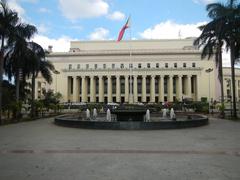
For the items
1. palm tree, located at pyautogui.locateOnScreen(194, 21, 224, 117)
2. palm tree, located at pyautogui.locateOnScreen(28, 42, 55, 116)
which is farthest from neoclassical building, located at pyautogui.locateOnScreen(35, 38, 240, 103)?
palm tree, located at pyautogui.locateOnScreen(194, 21, 224, 117)

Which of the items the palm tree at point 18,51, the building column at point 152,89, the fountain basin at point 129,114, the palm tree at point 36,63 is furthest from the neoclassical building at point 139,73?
the fountain basin at point 129,114

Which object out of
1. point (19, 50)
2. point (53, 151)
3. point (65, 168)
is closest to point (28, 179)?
point (65, 168)

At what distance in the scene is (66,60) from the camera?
84312 mm

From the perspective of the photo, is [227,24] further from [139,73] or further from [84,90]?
[84,90]

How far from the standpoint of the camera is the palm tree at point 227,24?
873 inches

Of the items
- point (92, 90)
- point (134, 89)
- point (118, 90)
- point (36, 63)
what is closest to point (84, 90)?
point (92, 90)

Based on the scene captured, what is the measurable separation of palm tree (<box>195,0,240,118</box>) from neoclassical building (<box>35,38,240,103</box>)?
54070mm

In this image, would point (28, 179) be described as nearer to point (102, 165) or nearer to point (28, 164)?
point (28, 164)

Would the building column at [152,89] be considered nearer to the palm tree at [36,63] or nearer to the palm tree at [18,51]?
the palm tree at [36,63]

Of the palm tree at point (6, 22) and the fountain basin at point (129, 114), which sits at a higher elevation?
the palm tree at point (6, 22)

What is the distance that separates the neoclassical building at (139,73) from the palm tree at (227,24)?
5407 cm

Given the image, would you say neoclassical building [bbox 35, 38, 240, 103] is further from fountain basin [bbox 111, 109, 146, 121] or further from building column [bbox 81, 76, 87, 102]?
fountain basin [bbox 111, 109, 146, 121]

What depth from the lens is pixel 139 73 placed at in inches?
3130

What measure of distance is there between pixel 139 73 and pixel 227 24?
5686cm
